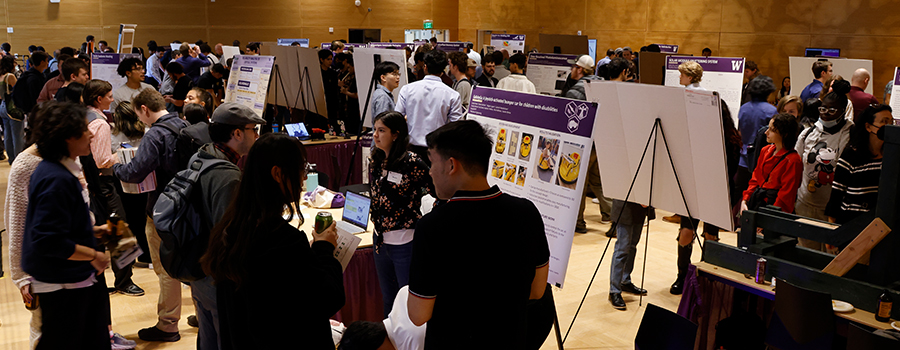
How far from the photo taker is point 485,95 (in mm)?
3520

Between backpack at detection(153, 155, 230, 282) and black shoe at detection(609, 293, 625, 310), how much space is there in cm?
294

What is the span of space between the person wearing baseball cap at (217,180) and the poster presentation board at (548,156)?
4.16 feet

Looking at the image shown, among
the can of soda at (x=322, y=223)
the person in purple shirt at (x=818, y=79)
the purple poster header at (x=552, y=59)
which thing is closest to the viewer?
the can of soda at (x=322, y=223)

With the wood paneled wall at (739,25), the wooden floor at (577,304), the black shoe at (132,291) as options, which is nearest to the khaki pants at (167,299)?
the wooden floor at (577,304)

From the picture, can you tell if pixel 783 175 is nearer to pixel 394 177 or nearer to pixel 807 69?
pixel 394 177

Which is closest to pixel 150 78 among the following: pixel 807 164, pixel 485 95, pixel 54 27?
pixel 54 27

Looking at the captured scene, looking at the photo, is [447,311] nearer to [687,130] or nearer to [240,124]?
[240,124]

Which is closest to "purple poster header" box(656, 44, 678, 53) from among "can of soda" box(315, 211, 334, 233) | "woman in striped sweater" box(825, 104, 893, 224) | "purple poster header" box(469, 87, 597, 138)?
"woman in striped sweater" box(825, 104, 893, 224)

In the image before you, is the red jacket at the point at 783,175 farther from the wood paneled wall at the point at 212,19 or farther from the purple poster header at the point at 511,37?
the wood paneled wall at the point at 212,19

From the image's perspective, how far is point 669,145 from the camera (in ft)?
10.9

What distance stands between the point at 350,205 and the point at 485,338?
2.10 m

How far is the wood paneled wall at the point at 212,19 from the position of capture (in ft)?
51.1

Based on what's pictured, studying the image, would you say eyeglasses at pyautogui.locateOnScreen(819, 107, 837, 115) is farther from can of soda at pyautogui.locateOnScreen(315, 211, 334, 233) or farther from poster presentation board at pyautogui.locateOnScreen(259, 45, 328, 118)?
poster presentation board at pyautogui.locateOnScreen(259, 45, 328, 118)

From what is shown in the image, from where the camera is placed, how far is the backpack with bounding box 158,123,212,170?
3.68 meters
